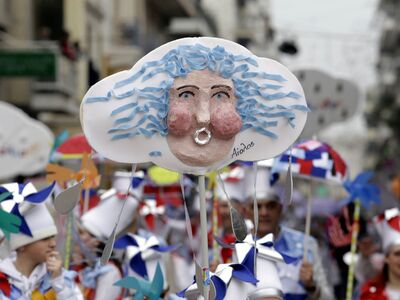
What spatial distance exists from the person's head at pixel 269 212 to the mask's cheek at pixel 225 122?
2.59 meters

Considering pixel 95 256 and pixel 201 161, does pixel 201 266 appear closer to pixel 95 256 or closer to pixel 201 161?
pixel 201 161

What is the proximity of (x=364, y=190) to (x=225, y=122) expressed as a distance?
3428mm

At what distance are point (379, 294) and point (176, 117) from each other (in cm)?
301

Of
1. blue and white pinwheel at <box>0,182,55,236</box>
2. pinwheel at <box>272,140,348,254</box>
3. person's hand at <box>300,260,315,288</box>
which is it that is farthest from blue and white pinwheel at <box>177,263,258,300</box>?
pinwheel at <box>272,140,348,254</box>

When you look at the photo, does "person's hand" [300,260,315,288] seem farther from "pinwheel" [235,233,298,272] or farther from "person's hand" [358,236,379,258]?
"person's hand" [358,236,379,258]

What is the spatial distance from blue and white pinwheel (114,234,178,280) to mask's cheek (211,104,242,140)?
2.25 metres

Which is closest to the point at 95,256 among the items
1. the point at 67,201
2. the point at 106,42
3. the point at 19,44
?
the point at 67,201

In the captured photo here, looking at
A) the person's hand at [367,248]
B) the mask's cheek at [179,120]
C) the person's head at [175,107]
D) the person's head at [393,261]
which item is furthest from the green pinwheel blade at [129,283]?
the person's hand at [367,248]

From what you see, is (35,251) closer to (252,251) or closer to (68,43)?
(252,251)

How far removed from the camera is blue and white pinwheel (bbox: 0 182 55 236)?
19.3ft

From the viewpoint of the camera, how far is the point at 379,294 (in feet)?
23.9

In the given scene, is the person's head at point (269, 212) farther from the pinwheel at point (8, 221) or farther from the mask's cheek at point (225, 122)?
the mask's cheek at point (225, 122)

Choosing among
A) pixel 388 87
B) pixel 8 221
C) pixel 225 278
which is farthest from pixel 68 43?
pixel 388 87

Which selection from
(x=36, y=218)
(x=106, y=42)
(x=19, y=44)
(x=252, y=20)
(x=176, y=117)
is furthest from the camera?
(x=252, y=20)
